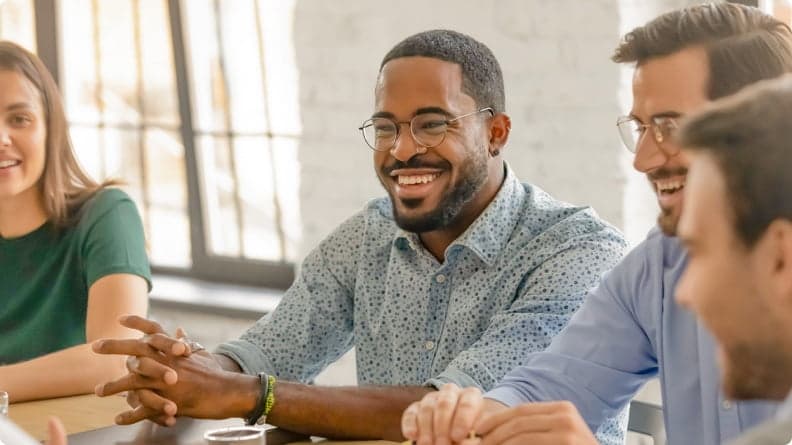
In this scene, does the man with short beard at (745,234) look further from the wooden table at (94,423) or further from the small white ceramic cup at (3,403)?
the small white ceramic cup at (3,403)

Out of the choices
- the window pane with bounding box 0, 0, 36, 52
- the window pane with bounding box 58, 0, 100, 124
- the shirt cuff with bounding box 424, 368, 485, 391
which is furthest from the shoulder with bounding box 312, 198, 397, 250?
the window pane with bounding box 0, 0, 36, 52

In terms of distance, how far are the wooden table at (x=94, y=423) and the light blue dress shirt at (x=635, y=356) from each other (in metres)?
0.29

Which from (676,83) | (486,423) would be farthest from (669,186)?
(486,423)

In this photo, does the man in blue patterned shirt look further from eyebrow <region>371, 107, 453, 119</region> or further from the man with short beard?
the man with short beard

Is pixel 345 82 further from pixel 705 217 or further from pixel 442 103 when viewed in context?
pixel 705 217

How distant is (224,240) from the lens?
192 inches

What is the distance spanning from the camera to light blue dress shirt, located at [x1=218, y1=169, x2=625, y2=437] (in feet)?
7.34

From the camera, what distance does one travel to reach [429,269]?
96.2 inches

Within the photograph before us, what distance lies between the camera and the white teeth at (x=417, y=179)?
8.03ft

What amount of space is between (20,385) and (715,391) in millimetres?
1242

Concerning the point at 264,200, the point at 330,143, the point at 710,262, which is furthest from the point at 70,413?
the point at 264,200

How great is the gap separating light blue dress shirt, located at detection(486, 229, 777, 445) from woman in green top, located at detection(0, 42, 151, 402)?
3.48ft

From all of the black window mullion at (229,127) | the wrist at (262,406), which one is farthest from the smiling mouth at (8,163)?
the black window mullion at (229,127)

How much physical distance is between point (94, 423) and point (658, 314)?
0.94 metres
